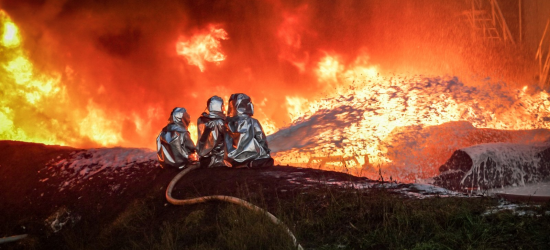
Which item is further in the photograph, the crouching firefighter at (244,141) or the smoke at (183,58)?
the smoke at (183,58)

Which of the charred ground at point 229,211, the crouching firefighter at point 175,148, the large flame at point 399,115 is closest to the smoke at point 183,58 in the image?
the large flame at point 399,115

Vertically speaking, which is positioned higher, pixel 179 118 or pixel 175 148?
pixel 179 118

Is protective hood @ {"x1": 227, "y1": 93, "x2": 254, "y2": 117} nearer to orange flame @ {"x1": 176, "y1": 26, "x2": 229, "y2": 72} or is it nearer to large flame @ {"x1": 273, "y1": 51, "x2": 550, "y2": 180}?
large flame @ {"x1": 273, "y1": 51, "x2": 550, "y2": 180}

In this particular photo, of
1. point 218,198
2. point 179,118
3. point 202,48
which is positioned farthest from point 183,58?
point 218,198

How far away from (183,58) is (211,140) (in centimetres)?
766

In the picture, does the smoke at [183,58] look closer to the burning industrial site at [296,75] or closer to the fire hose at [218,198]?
the burning industrial site at [296,75]

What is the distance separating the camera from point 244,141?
801cm

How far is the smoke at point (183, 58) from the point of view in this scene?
47.6 feet

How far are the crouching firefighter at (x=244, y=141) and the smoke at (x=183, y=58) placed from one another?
239 inches

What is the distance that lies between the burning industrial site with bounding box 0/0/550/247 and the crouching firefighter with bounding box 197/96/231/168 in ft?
7.14

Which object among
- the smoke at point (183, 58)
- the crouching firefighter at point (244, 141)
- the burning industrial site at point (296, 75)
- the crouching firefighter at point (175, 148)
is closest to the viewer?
the crouching firefighter at point (244, 141)

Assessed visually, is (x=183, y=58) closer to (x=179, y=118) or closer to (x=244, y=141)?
(x=179, y=118)

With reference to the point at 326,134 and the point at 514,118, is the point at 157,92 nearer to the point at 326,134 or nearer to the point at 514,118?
the point at 326,134

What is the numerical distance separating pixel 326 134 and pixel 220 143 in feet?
11.8
